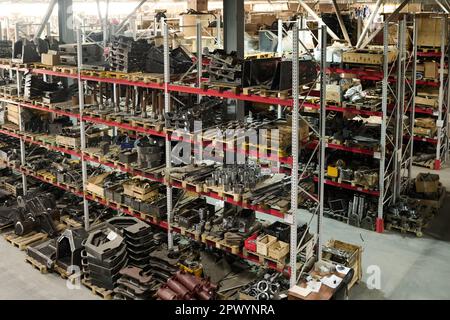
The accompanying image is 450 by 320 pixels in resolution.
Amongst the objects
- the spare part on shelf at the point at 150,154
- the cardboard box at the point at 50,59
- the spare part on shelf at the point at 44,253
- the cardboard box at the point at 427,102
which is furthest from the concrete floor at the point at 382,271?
the cardboard box at the point at 427,102

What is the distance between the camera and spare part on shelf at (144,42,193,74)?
850 cm

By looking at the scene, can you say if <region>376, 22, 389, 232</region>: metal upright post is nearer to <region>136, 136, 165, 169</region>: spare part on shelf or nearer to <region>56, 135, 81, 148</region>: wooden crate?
<region>136, 136, 165, 169</region>: spare part on shelf

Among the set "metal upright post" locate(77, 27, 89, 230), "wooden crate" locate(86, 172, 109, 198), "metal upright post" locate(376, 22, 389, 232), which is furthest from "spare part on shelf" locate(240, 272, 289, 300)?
"metal upright post" locate(77, 27, 89, 230)

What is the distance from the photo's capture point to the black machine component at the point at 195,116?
794 centimetres

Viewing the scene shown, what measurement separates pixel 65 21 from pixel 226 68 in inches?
245

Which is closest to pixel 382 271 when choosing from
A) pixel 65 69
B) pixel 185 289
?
pixel 185 289

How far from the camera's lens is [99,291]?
757cm

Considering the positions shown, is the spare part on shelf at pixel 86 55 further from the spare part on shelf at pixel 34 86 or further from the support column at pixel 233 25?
the support column at pixel 233 25

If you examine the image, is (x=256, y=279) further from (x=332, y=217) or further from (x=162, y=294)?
(x=332, y=217)

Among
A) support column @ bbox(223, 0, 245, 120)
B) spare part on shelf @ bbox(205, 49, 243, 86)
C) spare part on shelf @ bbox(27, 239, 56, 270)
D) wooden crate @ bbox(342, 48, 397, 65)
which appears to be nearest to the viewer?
spare part on shelf @ bbox(205, 49, 243, 86)

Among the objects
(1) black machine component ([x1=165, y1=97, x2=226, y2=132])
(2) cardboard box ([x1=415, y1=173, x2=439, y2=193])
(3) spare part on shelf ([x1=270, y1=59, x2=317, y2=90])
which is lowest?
(2) cardboard box ([x1=415, y1=173, x2=439, y2=193])

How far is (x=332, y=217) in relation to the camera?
10367 mm

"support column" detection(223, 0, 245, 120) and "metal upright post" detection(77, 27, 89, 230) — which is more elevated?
"support column" detection(223, 0, 245, 120)

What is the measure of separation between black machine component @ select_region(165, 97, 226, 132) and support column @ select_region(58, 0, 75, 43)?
5162 millimetres
